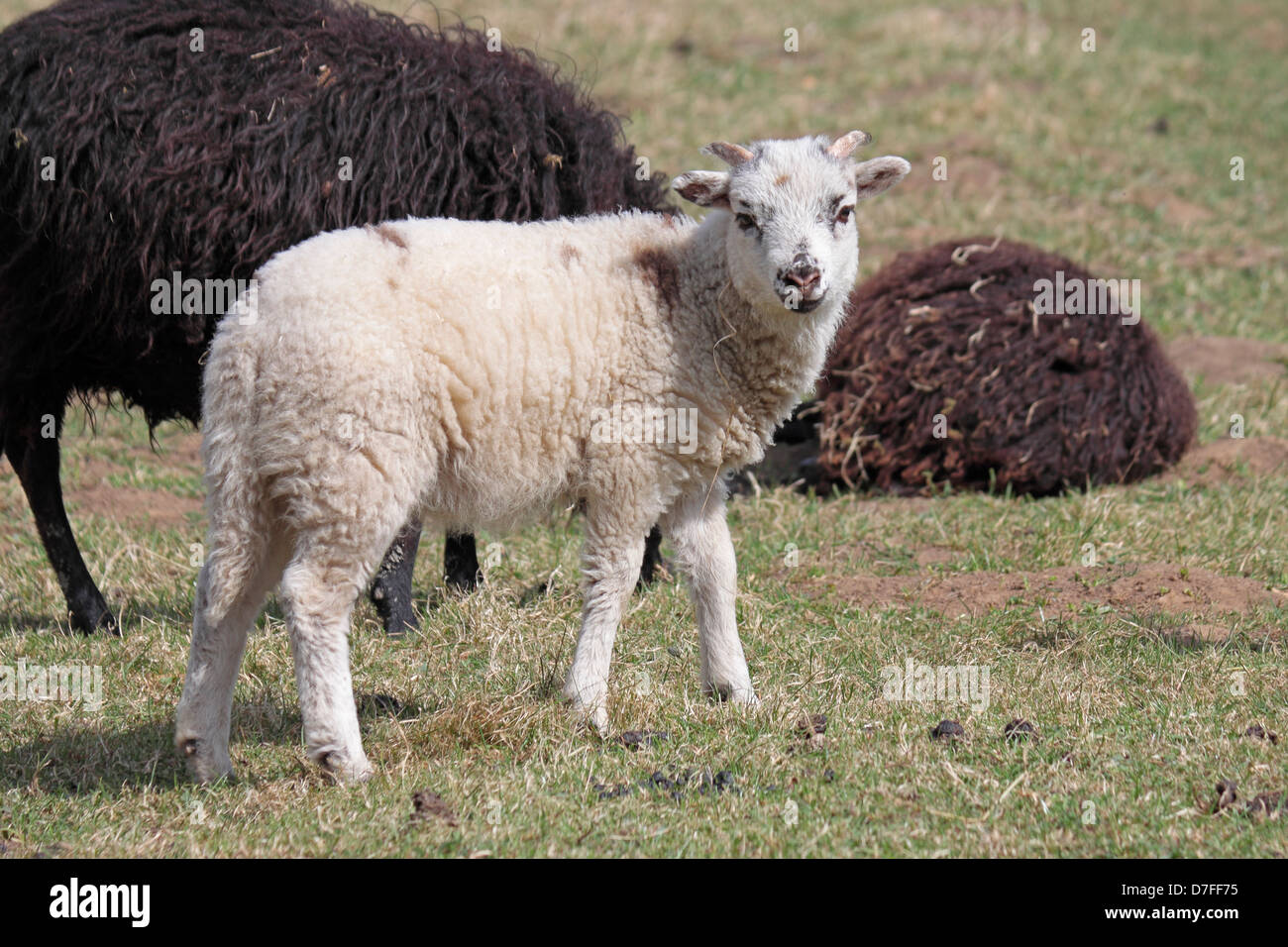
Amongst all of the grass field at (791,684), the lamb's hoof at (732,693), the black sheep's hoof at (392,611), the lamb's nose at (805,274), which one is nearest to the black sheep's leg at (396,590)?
the black sheep's hoof at (392,611)

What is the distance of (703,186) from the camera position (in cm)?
471

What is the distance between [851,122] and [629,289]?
1014 cm

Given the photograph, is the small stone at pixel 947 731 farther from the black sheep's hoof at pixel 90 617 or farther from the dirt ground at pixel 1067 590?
the black sheep's hoof at pixel 90 617

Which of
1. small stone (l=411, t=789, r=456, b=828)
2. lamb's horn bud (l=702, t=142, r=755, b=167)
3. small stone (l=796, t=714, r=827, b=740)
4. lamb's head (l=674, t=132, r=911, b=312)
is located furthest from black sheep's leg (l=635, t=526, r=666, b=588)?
small stone (l=411, t=789, r=456, b=828)

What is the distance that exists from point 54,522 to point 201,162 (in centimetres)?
186

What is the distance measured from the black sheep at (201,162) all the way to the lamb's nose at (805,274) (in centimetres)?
184

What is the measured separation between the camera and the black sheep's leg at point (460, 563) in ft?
21.9

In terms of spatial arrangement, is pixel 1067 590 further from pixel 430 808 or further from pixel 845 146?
pixel 430 808

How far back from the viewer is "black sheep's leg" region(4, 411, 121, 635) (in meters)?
6.26

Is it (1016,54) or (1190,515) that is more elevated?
(1016,54)

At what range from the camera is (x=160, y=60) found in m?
5.82
